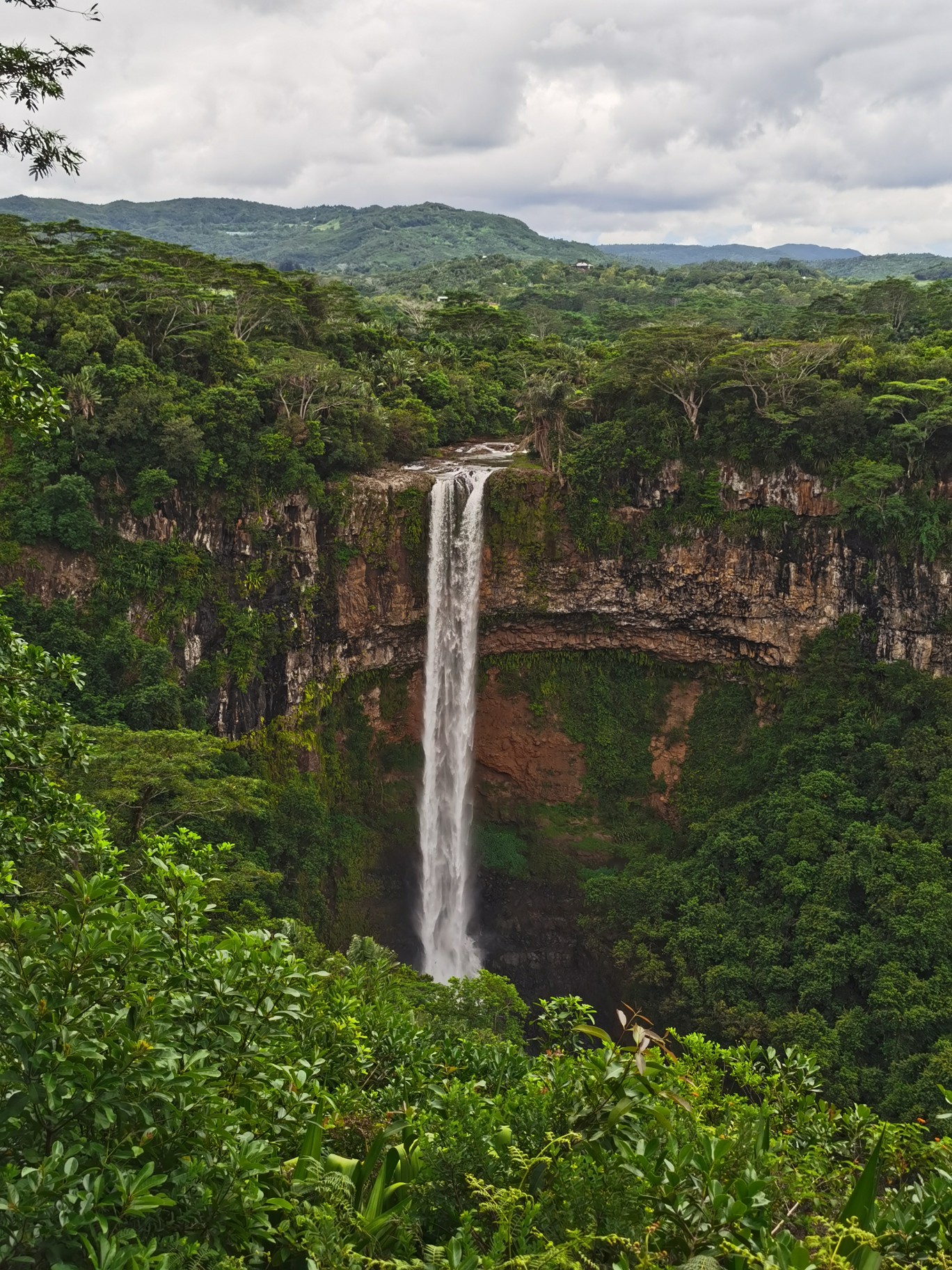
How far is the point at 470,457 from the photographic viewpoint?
27.0m

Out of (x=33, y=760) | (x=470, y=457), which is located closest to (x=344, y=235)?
(x=470, y=457)

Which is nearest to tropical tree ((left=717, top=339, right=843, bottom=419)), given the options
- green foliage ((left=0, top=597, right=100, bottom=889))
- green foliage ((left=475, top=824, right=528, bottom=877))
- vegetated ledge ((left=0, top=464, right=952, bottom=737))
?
vegetated ledge ((left=0, top=464, right=952, bottom=737))

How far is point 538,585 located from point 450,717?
4.47 metres

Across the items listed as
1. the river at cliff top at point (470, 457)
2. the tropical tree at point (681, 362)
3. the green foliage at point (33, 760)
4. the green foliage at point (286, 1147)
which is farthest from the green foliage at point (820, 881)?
the green foliage at point (33, 760)

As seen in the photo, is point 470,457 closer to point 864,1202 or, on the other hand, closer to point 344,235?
point 864,1202

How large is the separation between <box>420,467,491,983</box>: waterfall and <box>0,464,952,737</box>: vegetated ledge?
19.6 inches

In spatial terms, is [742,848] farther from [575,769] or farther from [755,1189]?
[755,1189]

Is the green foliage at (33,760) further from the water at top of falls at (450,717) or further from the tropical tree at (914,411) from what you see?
the tropical tree at (914,411)

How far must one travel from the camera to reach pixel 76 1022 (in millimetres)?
3488

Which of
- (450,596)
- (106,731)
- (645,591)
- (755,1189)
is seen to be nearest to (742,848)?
(645,591)

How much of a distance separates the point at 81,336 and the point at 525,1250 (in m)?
20.9

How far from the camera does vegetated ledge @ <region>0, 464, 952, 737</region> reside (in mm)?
22109

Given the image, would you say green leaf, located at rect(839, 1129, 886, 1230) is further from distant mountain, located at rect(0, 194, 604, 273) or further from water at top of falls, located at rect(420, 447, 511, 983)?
distant mountain, located at rect(0, 194, 604, 273)

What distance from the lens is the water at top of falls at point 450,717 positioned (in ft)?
80.8
